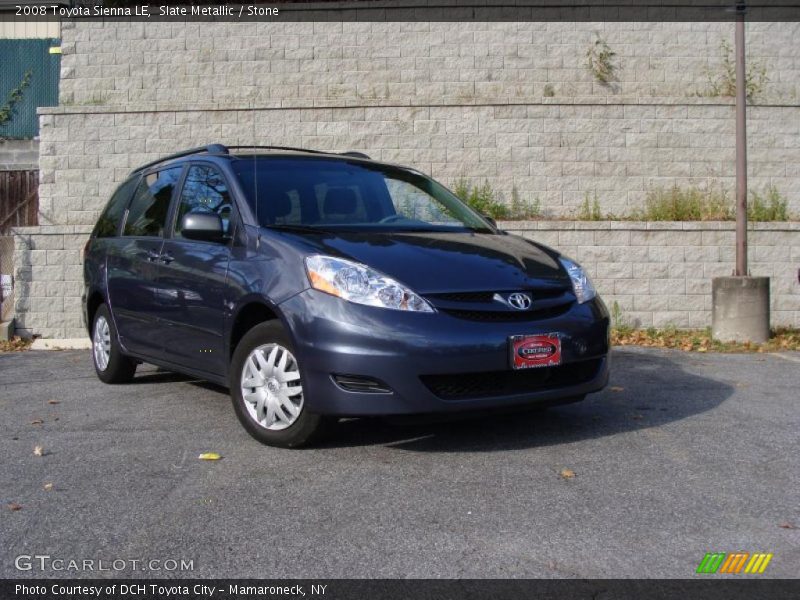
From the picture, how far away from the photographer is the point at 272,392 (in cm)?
493

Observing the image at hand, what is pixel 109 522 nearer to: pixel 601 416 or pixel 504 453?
pixel 504 453

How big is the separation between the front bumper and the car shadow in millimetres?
154

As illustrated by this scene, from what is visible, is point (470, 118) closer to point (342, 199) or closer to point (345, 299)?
point (342, 199)

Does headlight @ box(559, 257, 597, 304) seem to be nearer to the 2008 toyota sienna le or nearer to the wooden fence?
the 2008 toyota sienna le

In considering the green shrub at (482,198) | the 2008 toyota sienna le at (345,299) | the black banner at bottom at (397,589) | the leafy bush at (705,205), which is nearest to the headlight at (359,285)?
the 2008 toyota sienna le at (345,299)

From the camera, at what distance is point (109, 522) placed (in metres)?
3.79

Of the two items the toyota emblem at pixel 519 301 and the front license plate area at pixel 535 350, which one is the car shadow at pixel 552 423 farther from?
the toyota emblem at pixel 519 301

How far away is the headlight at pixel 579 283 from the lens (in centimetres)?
523

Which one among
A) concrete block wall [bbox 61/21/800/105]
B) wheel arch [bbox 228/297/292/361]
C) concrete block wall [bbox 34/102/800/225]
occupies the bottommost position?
wheel arch [bbox 228/297/292/361]

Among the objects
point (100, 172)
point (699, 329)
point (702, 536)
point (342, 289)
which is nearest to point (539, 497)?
point (702, 536)

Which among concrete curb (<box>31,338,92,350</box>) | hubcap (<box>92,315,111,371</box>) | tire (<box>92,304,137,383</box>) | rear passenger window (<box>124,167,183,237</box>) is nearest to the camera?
rear passenger window (<box>124,167,183,237</box>)

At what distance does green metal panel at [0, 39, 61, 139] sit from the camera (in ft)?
62.3

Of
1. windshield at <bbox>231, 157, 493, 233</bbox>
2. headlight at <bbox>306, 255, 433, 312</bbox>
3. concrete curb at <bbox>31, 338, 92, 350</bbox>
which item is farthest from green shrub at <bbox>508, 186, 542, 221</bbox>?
headlight at <bbox>306, 255, 433, 312</bbox>

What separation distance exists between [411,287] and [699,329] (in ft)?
25.8
